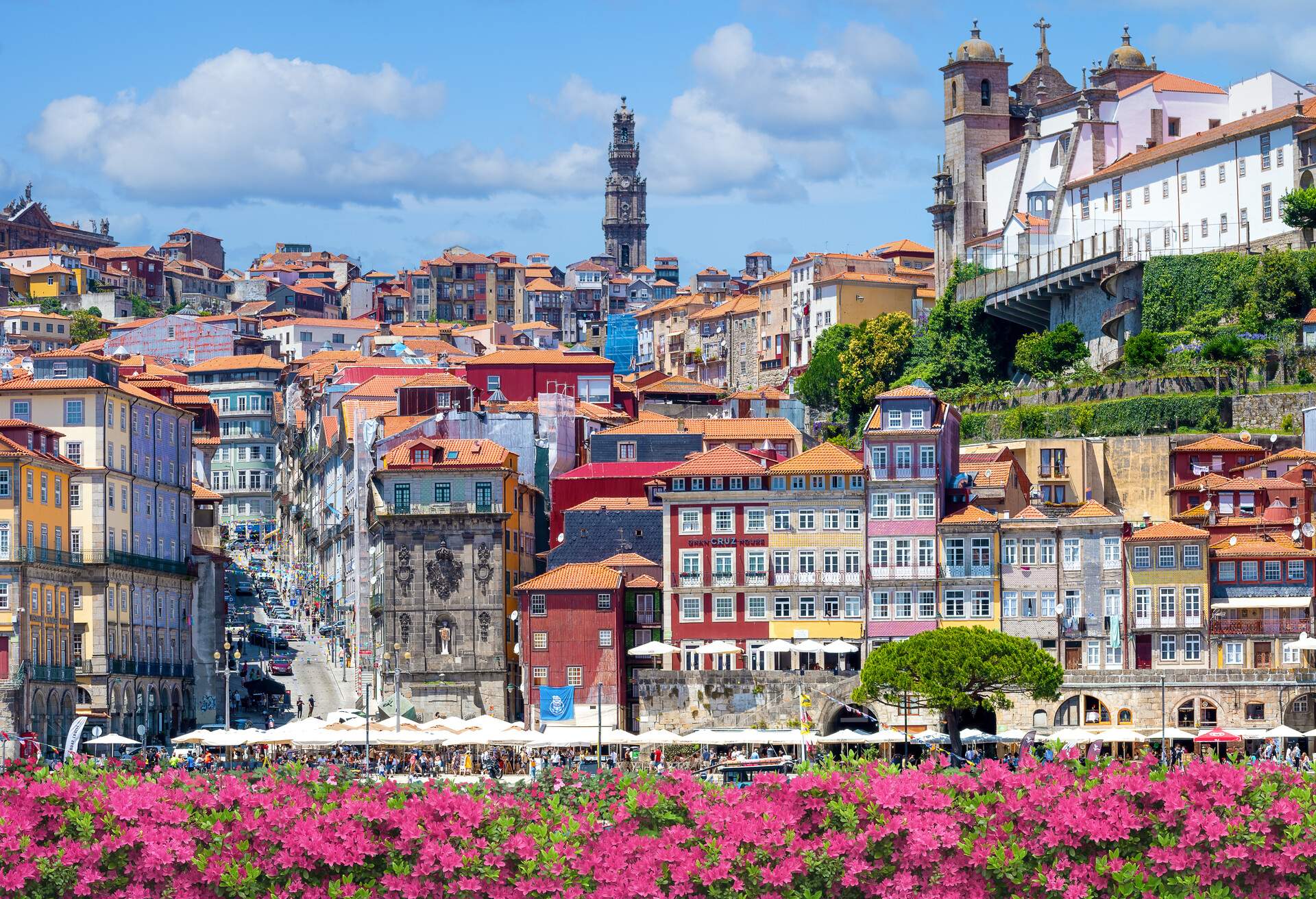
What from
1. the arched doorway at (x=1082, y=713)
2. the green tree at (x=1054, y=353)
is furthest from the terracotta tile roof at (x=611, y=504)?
the green tree at (x=1054, y=353)

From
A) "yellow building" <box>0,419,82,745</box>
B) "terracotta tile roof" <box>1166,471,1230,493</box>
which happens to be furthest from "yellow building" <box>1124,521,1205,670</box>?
"yellow building" <box>0,419,82,745</box>

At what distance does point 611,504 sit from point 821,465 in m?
11.3

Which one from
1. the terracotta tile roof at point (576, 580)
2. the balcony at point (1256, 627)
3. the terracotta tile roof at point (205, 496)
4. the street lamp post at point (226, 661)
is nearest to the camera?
the balcony at point (1256, 627)

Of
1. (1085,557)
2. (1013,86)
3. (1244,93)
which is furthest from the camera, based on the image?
(1013,86)

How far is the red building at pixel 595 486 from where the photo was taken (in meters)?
114

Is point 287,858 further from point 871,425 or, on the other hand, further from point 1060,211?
point 1060,211

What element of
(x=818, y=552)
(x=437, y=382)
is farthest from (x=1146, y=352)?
(x=437, y=382)

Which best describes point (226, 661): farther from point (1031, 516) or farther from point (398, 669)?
point (1031, 516)

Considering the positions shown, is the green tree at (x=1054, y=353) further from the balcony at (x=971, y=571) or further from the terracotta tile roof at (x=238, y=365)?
the terracotta tile roof at (x=238, y=365)

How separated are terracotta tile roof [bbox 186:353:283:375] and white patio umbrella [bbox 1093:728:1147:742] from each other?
10061 cm

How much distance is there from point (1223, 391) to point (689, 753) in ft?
124

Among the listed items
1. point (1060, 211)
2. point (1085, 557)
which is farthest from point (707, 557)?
point (1060, 211)

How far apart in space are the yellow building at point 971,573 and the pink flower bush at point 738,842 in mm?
55746

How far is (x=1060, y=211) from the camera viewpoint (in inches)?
5487
